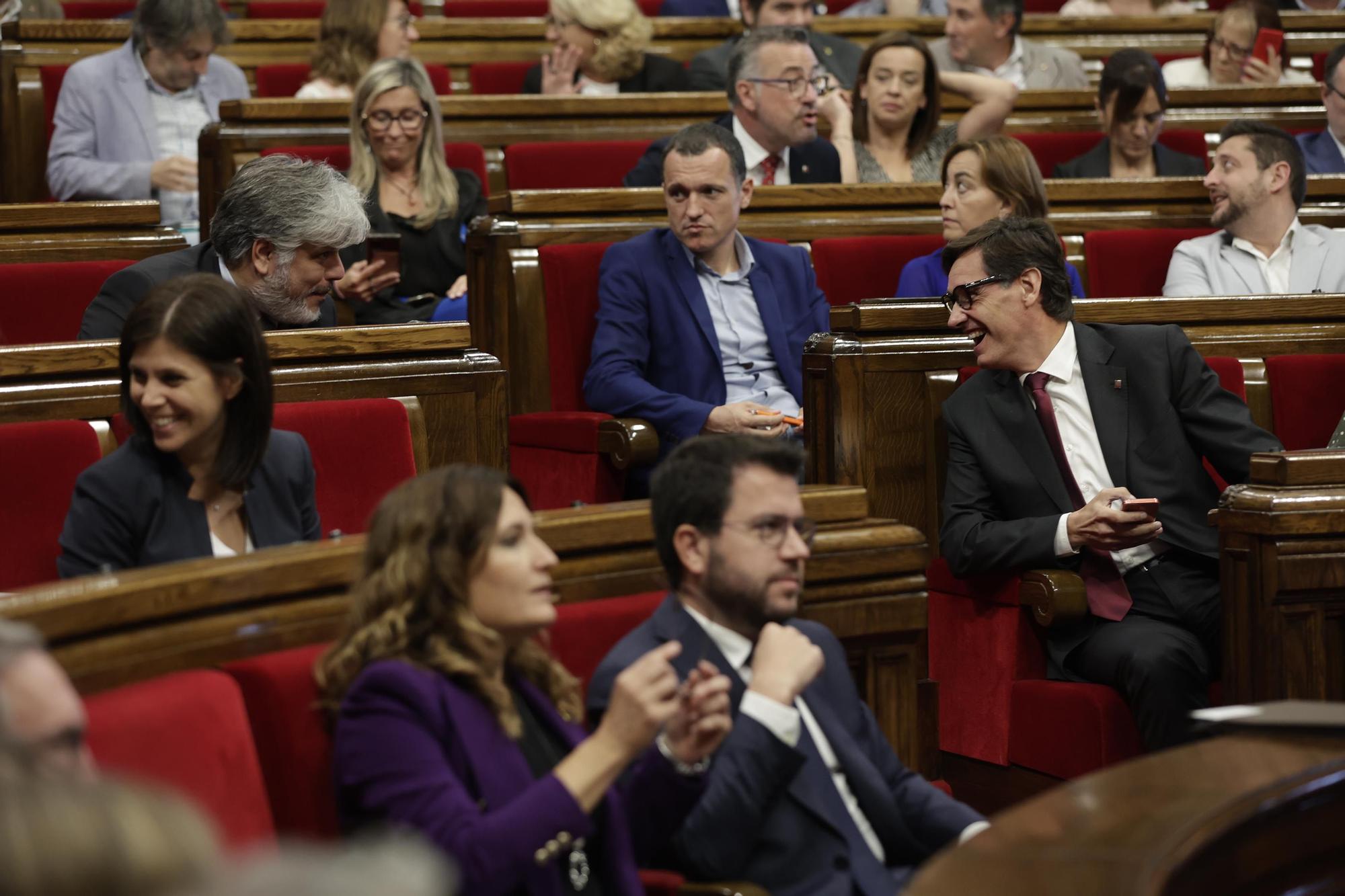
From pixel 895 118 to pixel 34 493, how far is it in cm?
197

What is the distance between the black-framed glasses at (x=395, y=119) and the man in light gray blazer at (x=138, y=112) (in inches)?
17.1

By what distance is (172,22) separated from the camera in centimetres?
315

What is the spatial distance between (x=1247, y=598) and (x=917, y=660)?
39 centimetres

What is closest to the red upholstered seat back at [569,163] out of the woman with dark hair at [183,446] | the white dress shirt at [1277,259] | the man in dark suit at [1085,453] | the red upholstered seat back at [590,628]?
the white dress shirt at [1277,259]

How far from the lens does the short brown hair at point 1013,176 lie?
2.57m

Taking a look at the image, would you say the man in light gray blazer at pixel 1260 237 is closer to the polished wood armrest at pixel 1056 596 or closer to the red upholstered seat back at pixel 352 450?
the polished wood armrest at pixel 1056 596

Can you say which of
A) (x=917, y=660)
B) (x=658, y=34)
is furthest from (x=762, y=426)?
(x=658, y=34)

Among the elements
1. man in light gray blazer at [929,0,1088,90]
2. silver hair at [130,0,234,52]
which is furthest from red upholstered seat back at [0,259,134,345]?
man in light gray blazer at [929,0,1088,90]

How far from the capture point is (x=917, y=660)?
65.7 inches

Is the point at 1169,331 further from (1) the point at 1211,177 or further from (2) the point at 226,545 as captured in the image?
(2) the point at 226,545

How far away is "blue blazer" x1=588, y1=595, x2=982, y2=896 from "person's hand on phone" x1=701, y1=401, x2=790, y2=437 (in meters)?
0.86

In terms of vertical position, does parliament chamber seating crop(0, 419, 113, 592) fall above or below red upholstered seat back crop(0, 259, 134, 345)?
below

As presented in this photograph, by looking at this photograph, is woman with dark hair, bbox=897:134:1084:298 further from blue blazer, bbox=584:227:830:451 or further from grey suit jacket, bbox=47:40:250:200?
grey suit jacket, bbox=47:40:250:200

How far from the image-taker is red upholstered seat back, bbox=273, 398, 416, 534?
183cm
